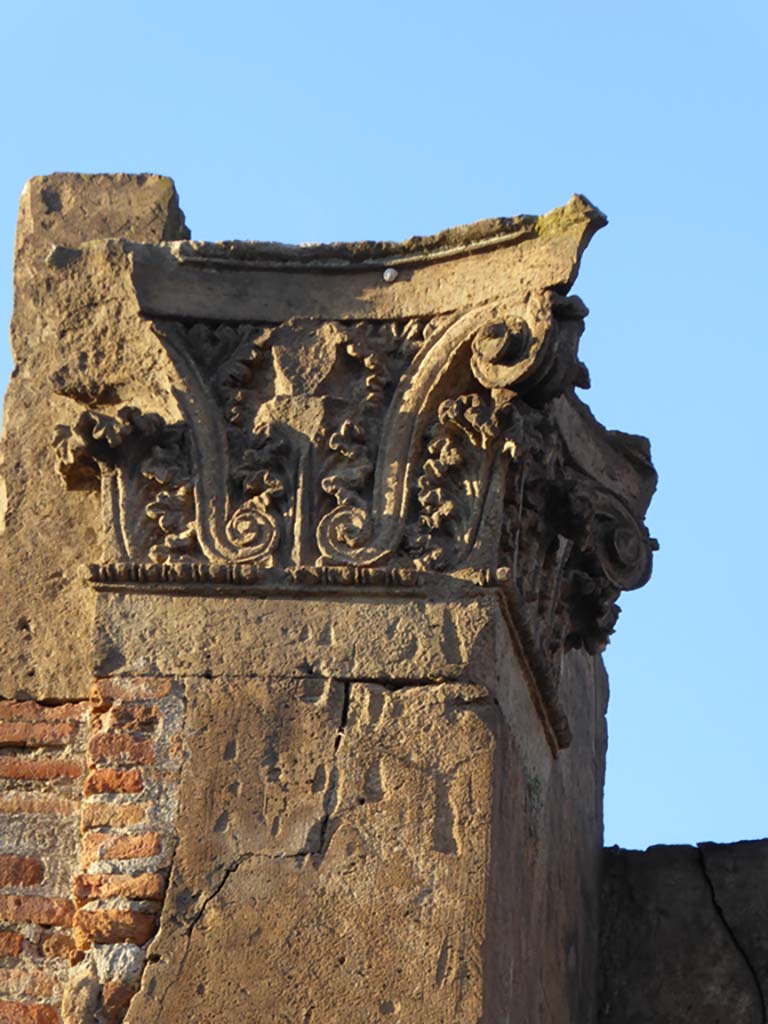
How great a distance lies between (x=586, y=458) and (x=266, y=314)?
1099 mm

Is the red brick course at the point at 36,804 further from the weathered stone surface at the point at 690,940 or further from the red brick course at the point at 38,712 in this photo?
the weathered stone surface at the point at 690,940

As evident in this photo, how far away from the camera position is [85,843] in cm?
616

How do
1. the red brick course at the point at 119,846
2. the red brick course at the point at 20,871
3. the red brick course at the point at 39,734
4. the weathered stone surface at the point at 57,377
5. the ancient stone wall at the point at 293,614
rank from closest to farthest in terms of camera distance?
1. the ancient stone wall at the point at 293,614
2. the red brick course at the point at 119,846
3. the red brick course at the point at 20,871
4. the red brick course at the point at 39,734
5. the weathered stone surface at the point at 57,377

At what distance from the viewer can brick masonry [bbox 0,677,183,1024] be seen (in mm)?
6043

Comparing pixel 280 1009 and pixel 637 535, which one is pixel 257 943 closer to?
pixel 280 1009

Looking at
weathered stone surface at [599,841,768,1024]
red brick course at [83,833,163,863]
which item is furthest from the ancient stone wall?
weathered stone surface at [599,841,768,1024]

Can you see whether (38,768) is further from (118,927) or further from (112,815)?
(118,927)

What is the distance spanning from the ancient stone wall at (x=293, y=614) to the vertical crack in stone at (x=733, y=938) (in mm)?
993

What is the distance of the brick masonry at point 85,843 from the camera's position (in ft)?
19.8

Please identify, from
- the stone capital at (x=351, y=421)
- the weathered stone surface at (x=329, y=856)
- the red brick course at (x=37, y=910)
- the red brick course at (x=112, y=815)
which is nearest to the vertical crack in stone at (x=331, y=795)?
the weathered stone surface at (x=329, y=856)

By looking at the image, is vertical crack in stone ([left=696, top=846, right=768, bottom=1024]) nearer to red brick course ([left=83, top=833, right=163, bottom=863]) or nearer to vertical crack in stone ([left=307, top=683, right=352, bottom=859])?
vertical crack in stone ([left=307, top=683, right=352, bottom=859])

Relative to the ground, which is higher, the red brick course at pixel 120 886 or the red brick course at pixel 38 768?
the red brick course at pixel 38 768

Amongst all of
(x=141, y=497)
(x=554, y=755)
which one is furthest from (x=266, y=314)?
(x=554, y=755)

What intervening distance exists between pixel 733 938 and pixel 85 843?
264 centimetres
